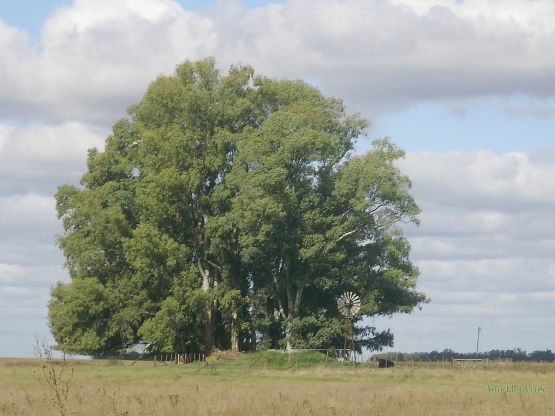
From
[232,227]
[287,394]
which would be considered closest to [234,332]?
[232,227]

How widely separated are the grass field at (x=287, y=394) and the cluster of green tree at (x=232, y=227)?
31.8ft

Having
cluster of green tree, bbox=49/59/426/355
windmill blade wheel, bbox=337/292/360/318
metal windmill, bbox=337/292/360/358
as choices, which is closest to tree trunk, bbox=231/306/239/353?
cluster of green tree, bbox=49/59/426/355

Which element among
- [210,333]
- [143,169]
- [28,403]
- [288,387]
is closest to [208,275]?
[210,333]

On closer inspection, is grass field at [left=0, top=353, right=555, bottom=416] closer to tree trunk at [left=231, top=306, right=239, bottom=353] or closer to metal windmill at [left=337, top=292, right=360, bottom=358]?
metal windmill at [left=337, top=292, right=360, bottom=358]

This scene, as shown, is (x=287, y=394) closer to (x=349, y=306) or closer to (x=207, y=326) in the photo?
(x=349, y=306)

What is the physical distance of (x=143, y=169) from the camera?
77125mm

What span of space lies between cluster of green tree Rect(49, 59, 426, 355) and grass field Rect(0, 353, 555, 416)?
9706 mm

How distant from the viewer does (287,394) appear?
3428 centimetres

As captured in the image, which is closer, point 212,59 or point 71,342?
point 71,342

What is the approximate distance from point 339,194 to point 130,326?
18079mm

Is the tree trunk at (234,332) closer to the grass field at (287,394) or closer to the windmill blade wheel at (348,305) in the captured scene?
the windmill blade wheel at (348,305)

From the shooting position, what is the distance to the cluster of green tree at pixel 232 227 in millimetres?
71562

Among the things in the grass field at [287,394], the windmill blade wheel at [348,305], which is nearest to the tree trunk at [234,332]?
the windmill blade wheel at [348,305]

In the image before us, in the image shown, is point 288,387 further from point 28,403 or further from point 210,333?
point 210,333
